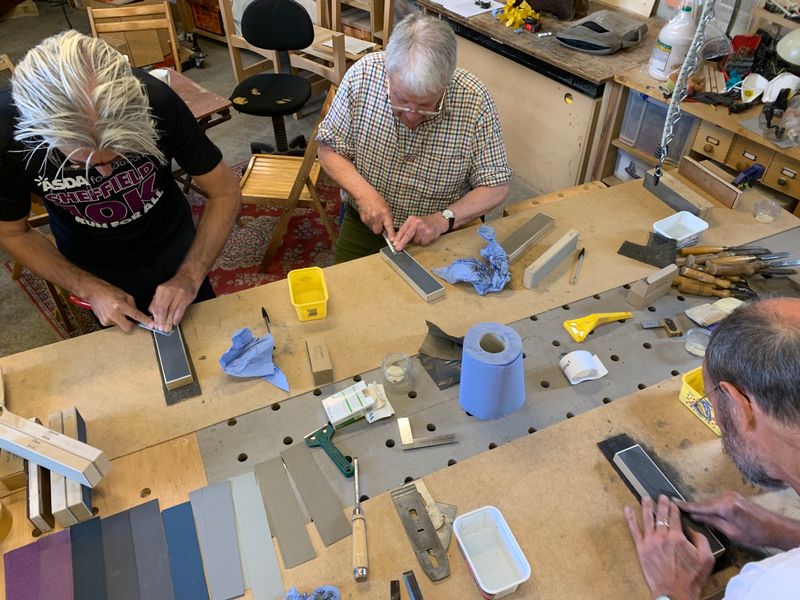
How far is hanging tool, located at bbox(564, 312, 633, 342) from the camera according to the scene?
5.57ft

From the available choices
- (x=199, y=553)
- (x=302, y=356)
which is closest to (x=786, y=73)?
(x=302, y=356)

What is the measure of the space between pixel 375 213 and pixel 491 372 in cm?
94

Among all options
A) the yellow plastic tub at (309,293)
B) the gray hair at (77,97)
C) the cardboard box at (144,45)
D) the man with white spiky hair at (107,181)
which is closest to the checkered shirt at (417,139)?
the man with white spiky hair at (107,181)

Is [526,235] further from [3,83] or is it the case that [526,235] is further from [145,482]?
[3,83]

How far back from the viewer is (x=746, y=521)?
1219 millimetres

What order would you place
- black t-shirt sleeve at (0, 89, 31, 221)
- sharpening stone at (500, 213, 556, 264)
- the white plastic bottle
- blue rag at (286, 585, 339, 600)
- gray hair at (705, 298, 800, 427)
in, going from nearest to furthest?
gray hair at (705, 298, 800, 427)
blue rag at (286, 585, 339, 600)
black t-shirt sleeve at (0, 89, 31, 221)
sharpening stone at (500, 213, 556, 264)
the white plastic bottle

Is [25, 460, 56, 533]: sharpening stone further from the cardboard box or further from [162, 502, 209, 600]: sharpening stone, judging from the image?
the cardboard box

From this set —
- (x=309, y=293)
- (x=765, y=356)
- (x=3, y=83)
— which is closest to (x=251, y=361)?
(x=309, y=293)

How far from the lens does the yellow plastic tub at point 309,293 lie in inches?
68.0

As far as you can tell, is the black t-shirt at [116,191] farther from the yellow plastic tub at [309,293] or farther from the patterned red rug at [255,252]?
the patterned red rug at [255,252]

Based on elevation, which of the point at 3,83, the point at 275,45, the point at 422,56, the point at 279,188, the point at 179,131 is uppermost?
the point at 422,56

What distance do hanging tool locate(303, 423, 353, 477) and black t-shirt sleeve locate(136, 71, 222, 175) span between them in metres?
1.03

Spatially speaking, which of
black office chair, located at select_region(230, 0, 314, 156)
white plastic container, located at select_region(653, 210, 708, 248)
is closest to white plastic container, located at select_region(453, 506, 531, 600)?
white plastic container, located at select_region(653, 210, 708, 248)

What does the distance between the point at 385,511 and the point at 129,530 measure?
564 millimetres
